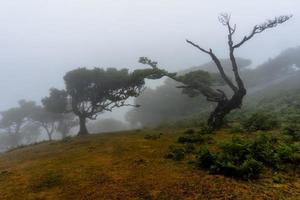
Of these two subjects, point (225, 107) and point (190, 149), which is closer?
point (190, 149)

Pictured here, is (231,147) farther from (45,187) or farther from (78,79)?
(78,79)

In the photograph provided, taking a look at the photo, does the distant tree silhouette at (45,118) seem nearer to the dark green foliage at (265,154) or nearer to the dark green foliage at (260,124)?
the dark green foliage at (260,124)

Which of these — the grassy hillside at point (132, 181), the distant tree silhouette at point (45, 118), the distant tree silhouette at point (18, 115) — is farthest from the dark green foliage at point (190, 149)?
the distant tree silhouette at point (18, 115)

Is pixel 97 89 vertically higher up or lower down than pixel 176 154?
higher up

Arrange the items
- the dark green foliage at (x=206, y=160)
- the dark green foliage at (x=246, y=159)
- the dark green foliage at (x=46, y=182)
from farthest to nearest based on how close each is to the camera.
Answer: the dark green foliage at (x=206, y=160), the dark green foliage at (x=46, y=182), the dark green foliage at (x=246, y=159)

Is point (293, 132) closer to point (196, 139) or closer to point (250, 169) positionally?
point (196, 139)

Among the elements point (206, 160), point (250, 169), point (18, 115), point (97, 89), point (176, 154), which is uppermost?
point (18, 115)

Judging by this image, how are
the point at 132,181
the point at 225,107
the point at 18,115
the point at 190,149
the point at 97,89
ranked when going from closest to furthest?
1. the point at 132,181
2. the point at 190,149
3. the point at 225,107
4. the point at 97,89
5. the point at 18,115

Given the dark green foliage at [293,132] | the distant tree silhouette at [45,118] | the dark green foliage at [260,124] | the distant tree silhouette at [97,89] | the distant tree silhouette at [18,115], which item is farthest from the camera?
the distant tree silhouette at [18,115]

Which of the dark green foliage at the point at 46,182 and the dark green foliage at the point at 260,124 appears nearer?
the dark green foliage at the point at 46,182

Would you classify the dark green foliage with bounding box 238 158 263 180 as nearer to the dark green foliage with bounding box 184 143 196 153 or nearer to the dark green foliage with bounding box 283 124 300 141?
the dark green foliage with bounding box 184 143 196 153

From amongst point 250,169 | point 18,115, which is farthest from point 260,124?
point 18,115

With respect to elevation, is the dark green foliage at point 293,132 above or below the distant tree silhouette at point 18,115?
below

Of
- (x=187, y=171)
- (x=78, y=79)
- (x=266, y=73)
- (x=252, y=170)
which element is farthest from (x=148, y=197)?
(x=266, y=73)
